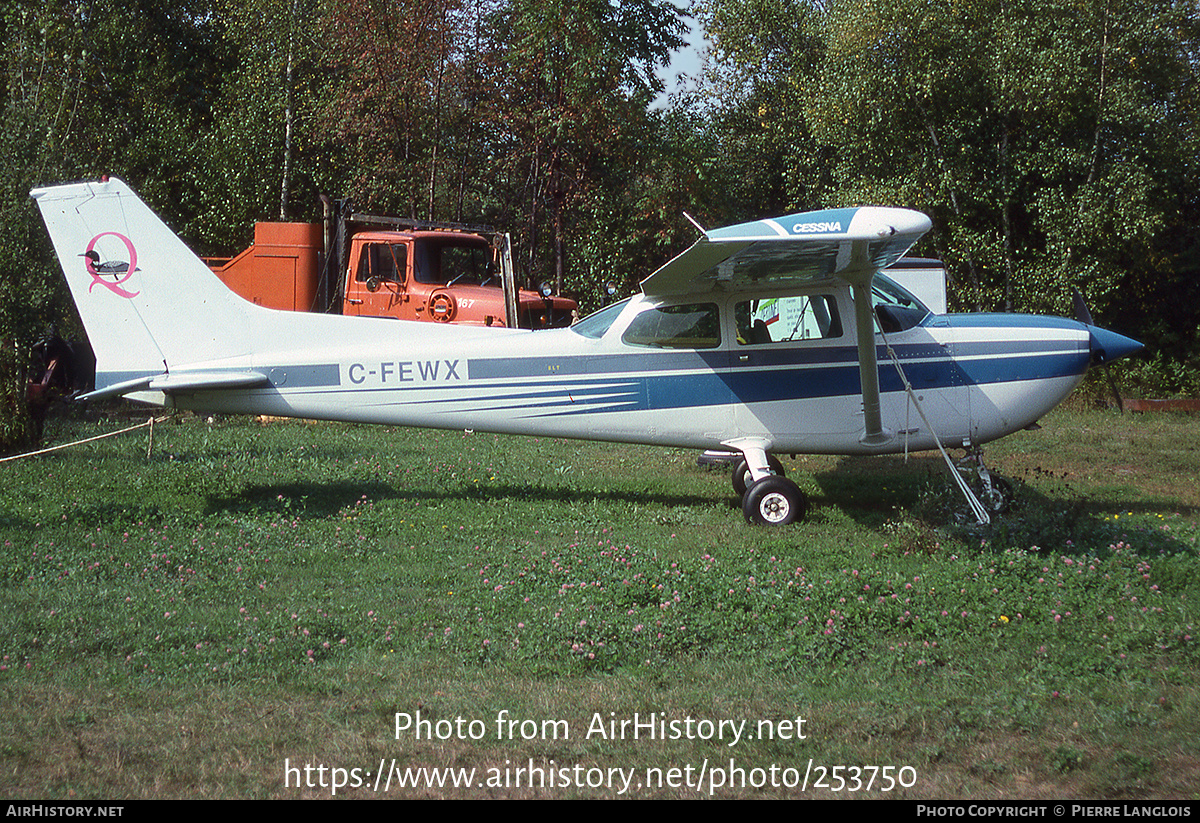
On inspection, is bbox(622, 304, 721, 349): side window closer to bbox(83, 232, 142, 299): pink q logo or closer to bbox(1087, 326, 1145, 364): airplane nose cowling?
bbox(1087, 326, 1145, 364): airplane nose cowling

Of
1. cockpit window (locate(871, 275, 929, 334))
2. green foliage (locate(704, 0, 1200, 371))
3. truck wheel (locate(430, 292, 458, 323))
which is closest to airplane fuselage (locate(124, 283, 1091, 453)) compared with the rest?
cockpit window (locate(871, 275, 929, 334))

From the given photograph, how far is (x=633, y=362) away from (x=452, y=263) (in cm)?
757

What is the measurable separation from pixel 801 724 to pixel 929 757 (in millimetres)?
562

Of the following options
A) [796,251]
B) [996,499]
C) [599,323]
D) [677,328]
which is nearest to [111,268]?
[599,323]

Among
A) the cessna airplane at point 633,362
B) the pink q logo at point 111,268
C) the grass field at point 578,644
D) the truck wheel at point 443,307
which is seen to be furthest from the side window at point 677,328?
the truck wheel at point 443,307

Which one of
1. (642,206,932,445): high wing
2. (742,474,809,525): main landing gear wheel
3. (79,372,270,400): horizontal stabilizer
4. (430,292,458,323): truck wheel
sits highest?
(642,206,932,445): high wing

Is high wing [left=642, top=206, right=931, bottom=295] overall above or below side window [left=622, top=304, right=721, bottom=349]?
above

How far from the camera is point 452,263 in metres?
15.0

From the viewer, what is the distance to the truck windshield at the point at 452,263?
574 inches

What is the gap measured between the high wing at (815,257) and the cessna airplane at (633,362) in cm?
5

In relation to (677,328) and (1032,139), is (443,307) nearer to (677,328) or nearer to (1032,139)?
(677,328)

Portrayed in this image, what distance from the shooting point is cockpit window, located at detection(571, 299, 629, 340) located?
837 centimetres

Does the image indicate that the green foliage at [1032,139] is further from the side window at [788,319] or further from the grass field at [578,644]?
the side window at [788,319]

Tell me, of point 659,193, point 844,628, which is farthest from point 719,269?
point 659,193
